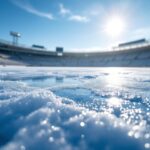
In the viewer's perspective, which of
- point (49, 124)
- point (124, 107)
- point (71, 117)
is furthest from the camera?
point (124, 107)

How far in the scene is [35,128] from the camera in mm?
A: 2029

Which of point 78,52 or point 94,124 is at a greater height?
point 78,52

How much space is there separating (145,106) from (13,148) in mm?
2634

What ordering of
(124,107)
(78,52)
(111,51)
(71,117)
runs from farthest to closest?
(78,52), (111,51), (124,107), (71,117)

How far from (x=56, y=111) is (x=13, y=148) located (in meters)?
1.04

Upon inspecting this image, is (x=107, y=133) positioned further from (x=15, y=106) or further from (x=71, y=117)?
(x=15, y=106)

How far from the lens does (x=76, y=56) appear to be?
182ft

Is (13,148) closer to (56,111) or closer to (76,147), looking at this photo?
(76,147)

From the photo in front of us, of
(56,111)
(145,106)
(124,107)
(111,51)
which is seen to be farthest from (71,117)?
(111,51)

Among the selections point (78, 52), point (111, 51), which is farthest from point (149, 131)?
point (78, 52)

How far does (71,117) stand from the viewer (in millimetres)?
2391

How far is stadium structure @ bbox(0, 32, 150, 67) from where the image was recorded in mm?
41969

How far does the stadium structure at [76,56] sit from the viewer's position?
41969mm

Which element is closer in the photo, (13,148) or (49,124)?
(13,148)
